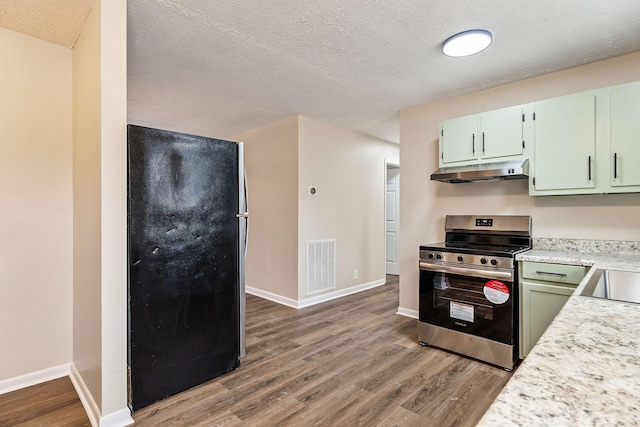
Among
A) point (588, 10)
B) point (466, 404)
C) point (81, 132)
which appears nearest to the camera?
point (588, 10)

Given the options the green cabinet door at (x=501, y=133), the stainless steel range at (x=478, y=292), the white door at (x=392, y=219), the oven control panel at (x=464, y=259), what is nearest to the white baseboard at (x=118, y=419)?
the stainless steel range at (x=478, y=292)

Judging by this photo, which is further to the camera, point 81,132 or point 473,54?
point 473,54

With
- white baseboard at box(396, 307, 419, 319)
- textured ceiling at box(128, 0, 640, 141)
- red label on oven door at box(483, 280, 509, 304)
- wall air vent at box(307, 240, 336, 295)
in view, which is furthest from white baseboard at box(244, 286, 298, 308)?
textured ceiling at box(128, 0, 640, 141)

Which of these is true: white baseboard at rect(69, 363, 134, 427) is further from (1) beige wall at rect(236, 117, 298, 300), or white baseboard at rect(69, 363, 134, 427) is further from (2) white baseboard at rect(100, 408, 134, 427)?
(1) beige wall at rect(236, 117, 298, 300)

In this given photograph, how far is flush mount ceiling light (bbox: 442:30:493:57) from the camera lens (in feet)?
7.00

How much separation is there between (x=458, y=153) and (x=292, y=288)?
8.15ft

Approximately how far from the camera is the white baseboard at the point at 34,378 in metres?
2.17

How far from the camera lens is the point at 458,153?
9.88ft

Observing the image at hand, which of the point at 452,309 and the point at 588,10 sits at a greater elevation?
the point at 588,10

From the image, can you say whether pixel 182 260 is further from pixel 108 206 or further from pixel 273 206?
pixel 273 206

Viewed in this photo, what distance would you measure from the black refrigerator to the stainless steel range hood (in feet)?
6.13

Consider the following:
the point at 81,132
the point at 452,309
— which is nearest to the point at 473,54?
the point at 452,309

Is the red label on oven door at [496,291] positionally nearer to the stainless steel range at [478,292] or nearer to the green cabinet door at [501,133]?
the stainless steel range at [478,292]

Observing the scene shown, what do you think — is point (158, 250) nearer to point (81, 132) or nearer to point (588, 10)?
point (81, 132)
